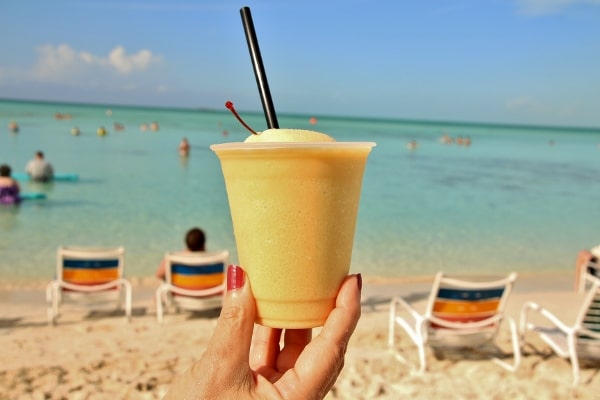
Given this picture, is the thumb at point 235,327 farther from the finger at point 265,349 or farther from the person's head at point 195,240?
the person's head at point 195,240

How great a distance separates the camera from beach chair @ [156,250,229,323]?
251 inches

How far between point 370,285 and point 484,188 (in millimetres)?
14961

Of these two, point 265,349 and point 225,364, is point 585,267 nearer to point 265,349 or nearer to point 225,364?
point 265,349

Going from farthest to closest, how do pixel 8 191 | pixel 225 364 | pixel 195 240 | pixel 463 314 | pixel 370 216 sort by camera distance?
pixel 370 216
pixel 8 191
pixel 195 240
pixel 463 314
pixel 225 364

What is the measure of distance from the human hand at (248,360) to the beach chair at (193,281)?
4975mm

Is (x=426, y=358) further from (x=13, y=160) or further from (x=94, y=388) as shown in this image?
(x=13, y=160)

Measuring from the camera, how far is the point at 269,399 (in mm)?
1367

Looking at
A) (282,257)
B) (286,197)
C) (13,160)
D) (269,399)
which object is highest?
(286,197)

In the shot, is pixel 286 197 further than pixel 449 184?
No

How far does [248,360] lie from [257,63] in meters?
0.85

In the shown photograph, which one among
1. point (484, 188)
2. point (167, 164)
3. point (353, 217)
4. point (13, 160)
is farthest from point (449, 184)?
point (353, 217)

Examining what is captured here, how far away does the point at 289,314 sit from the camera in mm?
1462

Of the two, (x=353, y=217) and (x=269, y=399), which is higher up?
(x=353, y=217)

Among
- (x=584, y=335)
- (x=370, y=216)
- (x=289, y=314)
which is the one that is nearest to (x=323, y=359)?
(x=289, y=314)
